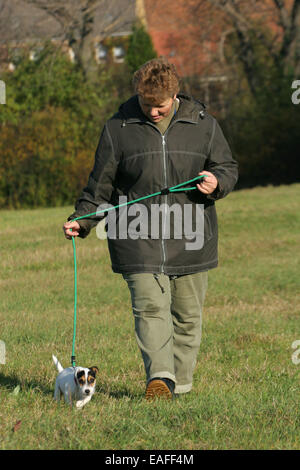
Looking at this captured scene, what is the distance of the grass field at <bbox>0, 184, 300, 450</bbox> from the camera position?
4.25 m

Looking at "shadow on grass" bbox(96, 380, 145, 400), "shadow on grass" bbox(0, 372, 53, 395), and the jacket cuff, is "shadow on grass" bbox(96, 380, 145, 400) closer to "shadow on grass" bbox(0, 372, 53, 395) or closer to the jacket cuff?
"shadow on grass" bbox(0, 372, 53, 395)

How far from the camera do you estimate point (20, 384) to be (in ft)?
19.3

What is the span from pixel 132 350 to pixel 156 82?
3.07 m

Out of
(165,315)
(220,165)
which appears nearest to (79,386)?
(165,315)

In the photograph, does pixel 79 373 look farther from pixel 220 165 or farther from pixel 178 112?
pixel 178 112

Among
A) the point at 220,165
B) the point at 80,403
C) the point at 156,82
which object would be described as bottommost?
the point at 80,403

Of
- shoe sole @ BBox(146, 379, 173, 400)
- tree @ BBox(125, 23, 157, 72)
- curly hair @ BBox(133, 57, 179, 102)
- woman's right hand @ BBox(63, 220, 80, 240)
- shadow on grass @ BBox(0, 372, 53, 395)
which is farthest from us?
tree @ BBox(125, 23, 157, 72)

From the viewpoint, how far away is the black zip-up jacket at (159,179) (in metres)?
5.04

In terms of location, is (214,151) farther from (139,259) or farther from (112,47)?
(112,47)

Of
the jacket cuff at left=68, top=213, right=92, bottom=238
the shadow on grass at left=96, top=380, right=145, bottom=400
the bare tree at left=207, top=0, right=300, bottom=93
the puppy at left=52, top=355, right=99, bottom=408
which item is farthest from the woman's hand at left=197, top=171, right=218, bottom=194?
the bare tree at left=207, top=0, right=300, bottom=93

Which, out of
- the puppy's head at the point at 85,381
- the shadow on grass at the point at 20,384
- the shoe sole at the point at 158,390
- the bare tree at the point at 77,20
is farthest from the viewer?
the bare tree at the point at 77,20

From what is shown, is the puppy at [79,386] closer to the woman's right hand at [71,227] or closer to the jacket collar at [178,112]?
the woman's right hand at [71,227]

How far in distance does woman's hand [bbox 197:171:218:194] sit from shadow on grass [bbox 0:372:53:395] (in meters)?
→ 1.77

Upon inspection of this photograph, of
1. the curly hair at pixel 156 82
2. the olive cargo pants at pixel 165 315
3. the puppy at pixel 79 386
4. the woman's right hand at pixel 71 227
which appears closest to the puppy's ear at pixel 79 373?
the puppy at pixel 79 386
